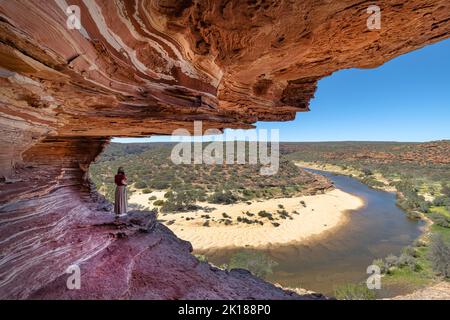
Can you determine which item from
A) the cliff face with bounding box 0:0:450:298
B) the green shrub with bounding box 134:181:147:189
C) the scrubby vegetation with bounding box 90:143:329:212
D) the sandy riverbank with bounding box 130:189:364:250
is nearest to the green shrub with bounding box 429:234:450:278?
the sandy riverbank with bounding box 130:189:364:250

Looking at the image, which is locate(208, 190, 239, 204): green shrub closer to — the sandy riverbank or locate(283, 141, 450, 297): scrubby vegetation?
the sandy riverbank

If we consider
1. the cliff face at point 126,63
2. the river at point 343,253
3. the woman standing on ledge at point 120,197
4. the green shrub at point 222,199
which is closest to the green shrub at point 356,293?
the river at point 343,253

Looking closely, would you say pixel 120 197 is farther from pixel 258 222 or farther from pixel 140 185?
pixel 140 185

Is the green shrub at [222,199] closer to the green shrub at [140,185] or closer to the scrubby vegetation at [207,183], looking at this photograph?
the scrubby vegetation at [207,183]

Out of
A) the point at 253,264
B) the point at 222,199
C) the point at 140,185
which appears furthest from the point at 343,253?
the point at 140,185

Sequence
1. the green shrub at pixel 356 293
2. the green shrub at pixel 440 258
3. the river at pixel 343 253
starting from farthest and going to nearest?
the river at pixel 343 253
the green shrub at pixel 440 258
the green shrub at pixel 356 293

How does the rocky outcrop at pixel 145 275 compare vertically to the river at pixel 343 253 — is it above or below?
above
